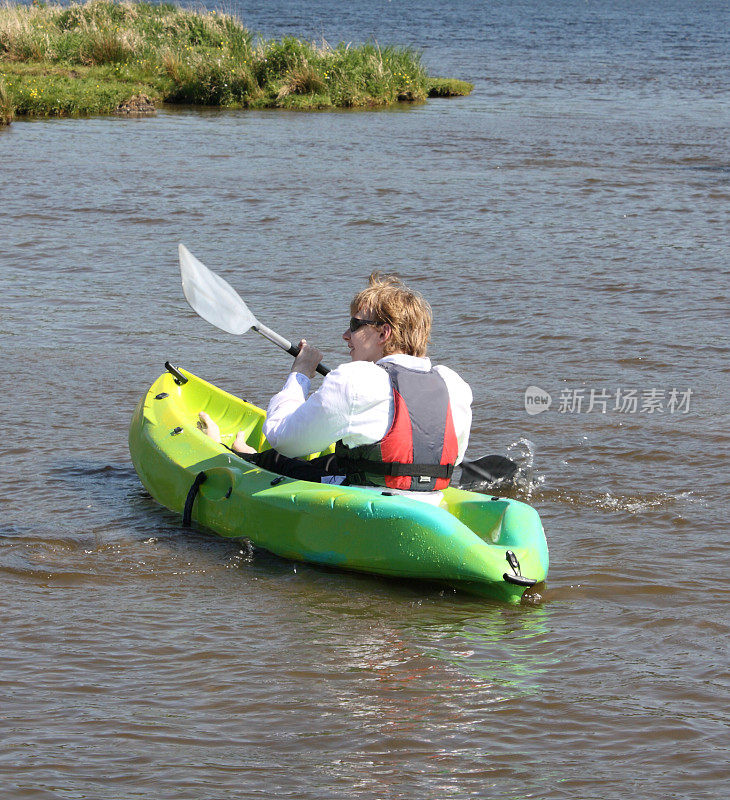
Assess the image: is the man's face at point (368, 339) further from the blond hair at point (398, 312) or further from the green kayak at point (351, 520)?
the green kayak at point (351, 520)

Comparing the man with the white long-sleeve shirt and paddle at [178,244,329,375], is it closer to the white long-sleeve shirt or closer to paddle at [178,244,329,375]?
the white long-sleeve shirt

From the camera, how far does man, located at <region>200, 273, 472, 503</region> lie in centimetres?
364

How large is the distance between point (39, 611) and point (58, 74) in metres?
17.6

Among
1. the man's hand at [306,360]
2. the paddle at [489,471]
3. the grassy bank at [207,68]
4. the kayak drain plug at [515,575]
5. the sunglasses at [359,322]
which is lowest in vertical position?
the kayak drain plug at [515,575]

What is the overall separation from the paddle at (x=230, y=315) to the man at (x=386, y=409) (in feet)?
3.08

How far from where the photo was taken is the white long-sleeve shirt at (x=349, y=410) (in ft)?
11.8

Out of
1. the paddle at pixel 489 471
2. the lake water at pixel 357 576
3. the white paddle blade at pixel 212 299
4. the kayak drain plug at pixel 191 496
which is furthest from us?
the white paddle blade at pixel 212 299

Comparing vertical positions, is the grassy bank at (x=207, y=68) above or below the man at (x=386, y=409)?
above

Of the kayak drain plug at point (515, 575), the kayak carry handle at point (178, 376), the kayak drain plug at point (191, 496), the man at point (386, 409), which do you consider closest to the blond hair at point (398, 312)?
the man at point (386, 409)

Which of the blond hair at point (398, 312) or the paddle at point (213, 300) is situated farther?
the paddle at point (213, 300)

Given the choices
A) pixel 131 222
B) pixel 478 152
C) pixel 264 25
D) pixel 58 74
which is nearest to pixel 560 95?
pixel 478 152

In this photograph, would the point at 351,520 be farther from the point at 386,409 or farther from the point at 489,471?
the point at 489,471

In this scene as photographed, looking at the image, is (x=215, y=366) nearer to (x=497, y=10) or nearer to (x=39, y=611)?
(x=39, y=611)

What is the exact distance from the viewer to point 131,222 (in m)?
10.5
